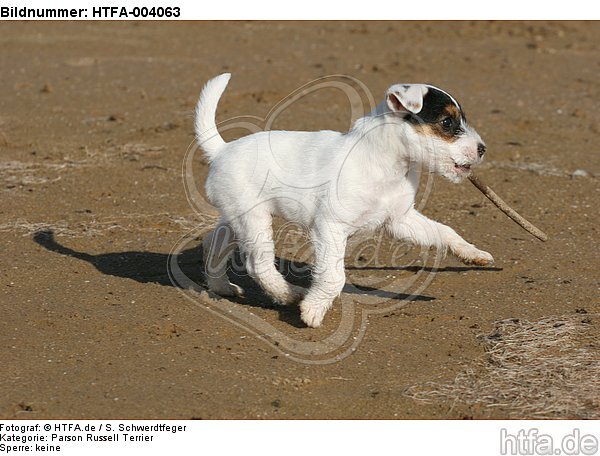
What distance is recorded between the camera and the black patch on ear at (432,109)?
6.67m

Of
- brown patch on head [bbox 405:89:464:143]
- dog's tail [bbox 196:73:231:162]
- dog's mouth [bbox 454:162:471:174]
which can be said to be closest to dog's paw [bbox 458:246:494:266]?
dog's mouth [bbox 454:162:471:174]

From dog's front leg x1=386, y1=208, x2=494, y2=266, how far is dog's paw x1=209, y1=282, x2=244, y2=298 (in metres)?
1.32

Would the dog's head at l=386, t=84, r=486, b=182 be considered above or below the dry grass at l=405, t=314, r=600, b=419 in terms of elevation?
above

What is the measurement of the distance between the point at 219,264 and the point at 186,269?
0.66 m

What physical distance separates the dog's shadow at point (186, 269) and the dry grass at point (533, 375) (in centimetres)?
102

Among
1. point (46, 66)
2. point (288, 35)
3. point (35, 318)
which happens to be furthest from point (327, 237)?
point (288, 35)

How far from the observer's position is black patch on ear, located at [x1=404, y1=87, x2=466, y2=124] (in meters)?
6.67

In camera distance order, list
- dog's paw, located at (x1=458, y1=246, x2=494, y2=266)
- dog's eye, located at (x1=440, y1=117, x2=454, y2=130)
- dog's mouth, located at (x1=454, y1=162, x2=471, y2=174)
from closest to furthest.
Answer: dog's eye, located at (x1=440, y1=117, x2=454, y2=130) < dog's mouth, located at (x1=454, y1=162, x2=471, y2=174) < dog's paw, located at (x1=458, y1=246, x2=494, y2=266)

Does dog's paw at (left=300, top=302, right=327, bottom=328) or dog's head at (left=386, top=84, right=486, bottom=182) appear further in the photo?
dog's paw at (left=300, top=302, right=327, bottom=328)

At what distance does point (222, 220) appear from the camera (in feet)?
24.2

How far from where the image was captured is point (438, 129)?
6695mm

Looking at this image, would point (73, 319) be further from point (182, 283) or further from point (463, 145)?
point (463, 145)

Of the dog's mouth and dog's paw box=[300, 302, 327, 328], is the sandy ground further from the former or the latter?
the dog's mouth

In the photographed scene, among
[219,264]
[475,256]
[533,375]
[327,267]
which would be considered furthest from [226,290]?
[533,375]
